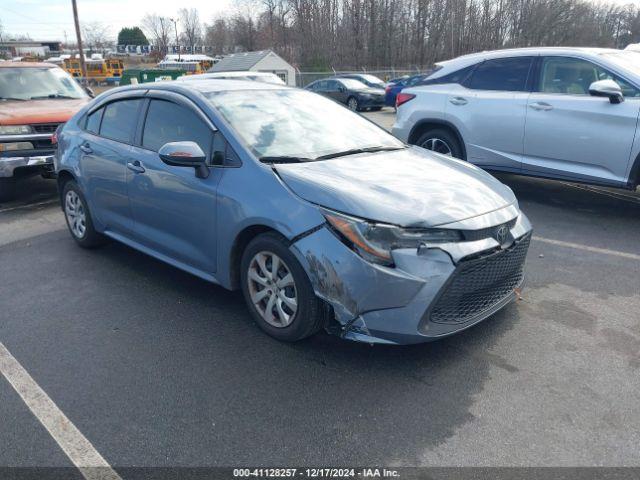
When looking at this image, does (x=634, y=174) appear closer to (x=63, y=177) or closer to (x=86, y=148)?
(x=86, y=148)

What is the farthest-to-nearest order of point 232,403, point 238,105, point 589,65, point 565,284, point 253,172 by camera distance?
point 589,65 < point 565,284 < point 238,105 < point 253,172 < point 232,403

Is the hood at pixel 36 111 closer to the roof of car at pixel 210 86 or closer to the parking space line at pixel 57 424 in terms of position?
the roof of car at pixel 210 86

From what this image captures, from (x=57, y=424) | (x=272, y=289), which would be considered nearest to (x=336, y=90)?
(x=272, y=289)

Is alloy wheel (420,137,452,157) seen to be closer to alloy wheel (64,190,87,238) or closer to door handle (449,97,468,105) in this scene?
door handle (449,97,468,105)

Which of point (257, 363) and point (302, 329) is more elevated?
point (302, 329)

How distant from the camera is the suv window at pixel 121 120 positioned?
4594mm

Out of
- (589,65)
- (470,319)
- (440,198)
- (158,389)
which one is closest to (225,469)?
(158,389)

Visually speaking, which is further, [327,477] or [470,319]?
[470,319]

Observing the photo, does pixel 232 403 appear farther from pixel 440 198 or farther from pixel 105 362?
pixel 440 198

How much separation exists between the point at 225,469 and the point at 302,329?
103cm

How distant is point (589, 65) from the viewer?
613cm

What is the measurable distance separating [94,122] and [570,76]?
5.28m

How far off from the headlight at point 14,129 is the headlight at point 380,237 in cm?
619

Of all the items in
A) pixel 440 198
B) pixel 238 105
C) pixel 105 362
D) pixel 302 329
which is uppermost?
pixel 238 105
